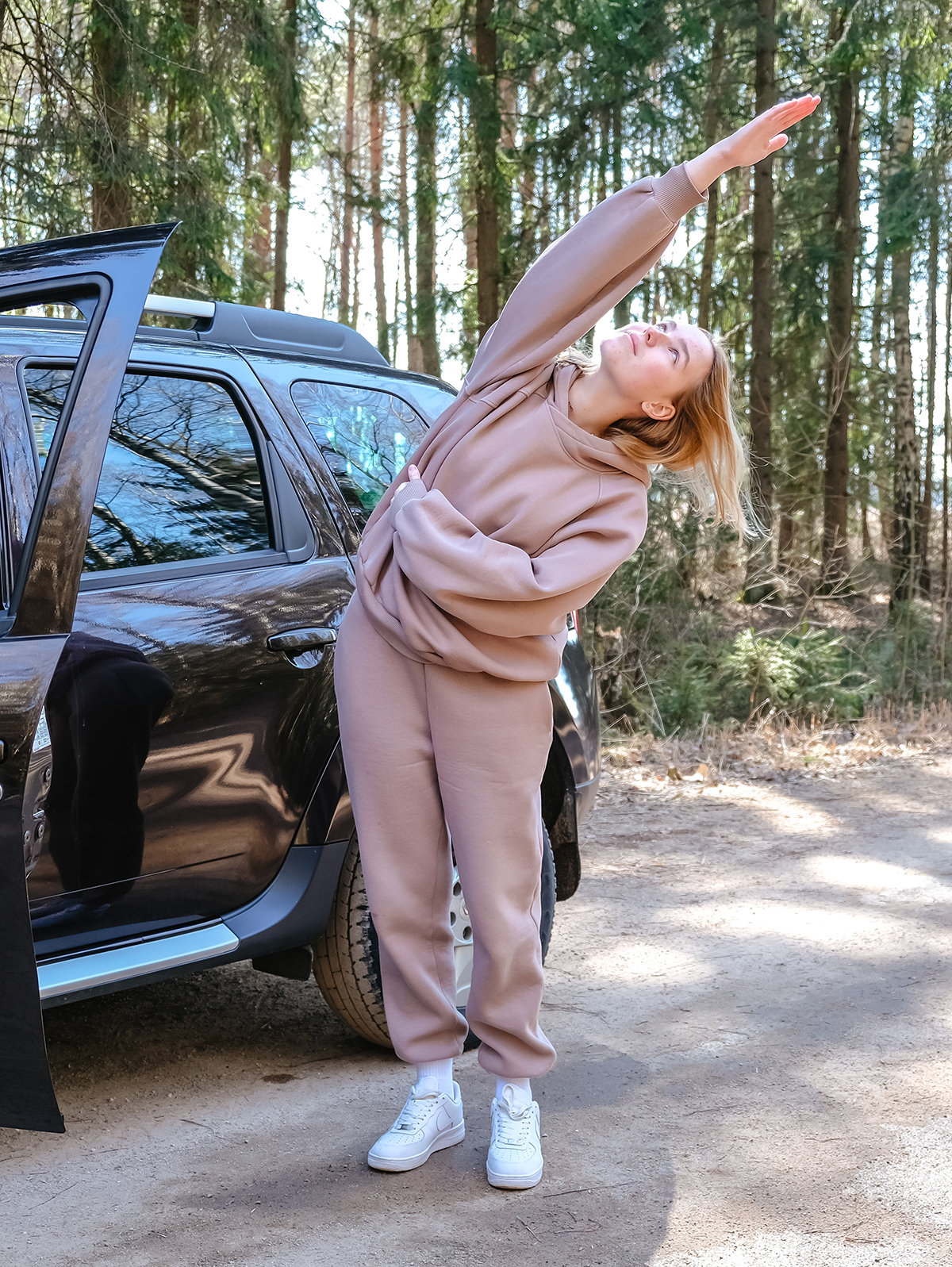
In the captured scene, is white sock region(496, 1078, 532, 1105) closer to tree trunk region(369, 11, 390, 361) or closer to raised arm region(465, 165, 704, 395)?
raised arm region(465, 165, 704, 395)

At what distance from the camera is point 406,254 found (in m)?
22.5

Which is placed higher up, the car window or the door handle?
the car window

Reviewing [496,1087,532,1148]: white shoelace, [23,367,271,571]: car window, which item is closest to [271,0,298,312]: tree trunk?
[23,367,271,571]: car window

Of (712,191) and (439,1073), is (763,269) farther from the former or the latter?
(439,1073)

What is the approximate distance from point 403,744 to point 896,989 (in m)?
2.15

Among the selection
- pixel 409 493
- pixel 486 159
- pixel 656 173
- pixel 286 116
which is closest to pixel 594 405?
pixel 409 493

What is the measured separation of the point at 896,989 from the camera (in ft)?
12.7

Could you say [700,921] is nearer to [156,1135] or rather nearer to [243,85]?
[156,1135]

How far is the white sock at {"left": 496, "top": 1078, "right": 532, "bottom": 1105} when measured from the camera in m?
2.75

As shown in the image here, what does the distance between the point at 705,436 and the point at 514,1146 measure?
5.20 ft

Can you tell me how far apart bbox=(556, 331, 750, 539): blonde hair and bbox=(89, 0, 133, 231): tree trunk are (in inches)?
275

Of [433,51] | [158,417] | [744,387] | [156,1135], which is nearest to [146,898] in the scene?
[156,1135]

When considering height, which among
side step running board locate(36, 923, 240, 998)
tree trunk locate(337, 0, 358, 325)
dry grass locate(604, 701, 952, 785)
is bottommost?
dry grass locate(604, 701, 952, 785)

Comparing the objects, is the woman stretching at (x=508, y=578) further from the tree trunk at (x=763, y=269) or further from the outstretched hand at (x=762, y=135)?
the tree trunk at (x=763, y=269)
